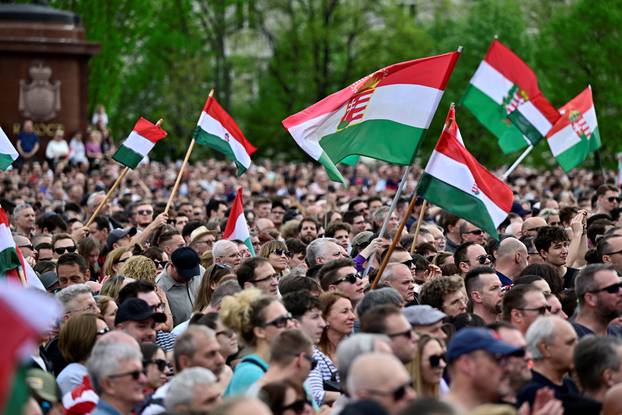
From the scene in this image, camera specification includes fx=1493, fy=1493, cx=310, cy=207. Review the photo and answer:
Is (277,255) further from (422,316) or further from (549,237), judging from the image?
(422,316)

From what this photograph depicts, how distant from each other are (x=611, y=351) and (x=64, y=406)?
11.1 feet

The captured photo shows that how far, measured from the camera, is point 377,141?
1380 cm

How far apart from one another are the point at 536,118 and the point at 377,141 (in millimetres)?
7896

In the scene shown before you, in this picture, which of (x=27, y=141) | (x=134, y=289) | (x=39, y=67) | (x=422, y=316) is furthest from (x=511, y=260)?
(x=39, y=67)

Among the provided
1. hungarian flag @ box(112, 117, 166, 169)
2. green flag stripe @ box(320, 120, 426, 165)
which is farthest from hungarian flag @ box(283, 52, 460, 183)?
hungarian flag @ box(112, 117, 166, 169)

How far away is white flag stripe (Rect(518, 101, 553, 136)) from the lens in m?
21.1

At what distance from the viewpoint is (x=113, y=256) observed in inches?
572

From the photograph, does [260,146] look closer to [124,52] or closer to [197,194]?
[124,52]

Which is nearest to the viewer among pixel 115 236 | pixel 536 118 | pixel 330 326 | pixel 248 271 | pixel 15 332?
pixel 15 332

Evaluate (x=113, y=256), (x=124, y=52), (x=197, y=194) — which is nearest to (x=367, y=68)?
(x=124, y=52)

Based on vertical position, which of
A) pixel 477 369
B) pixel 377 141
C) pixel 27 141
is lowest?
pixel 27 141

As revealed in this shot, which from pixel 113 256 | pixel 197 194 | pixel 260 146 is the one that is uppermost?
pixel 113 256

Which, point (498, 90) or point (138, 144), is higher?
point (498, 90)

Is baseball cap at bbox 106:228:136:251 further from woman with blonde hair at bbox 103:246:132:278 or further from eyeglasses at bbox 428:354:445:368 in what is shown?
eyeglasses at bbox 428:354:445:368
